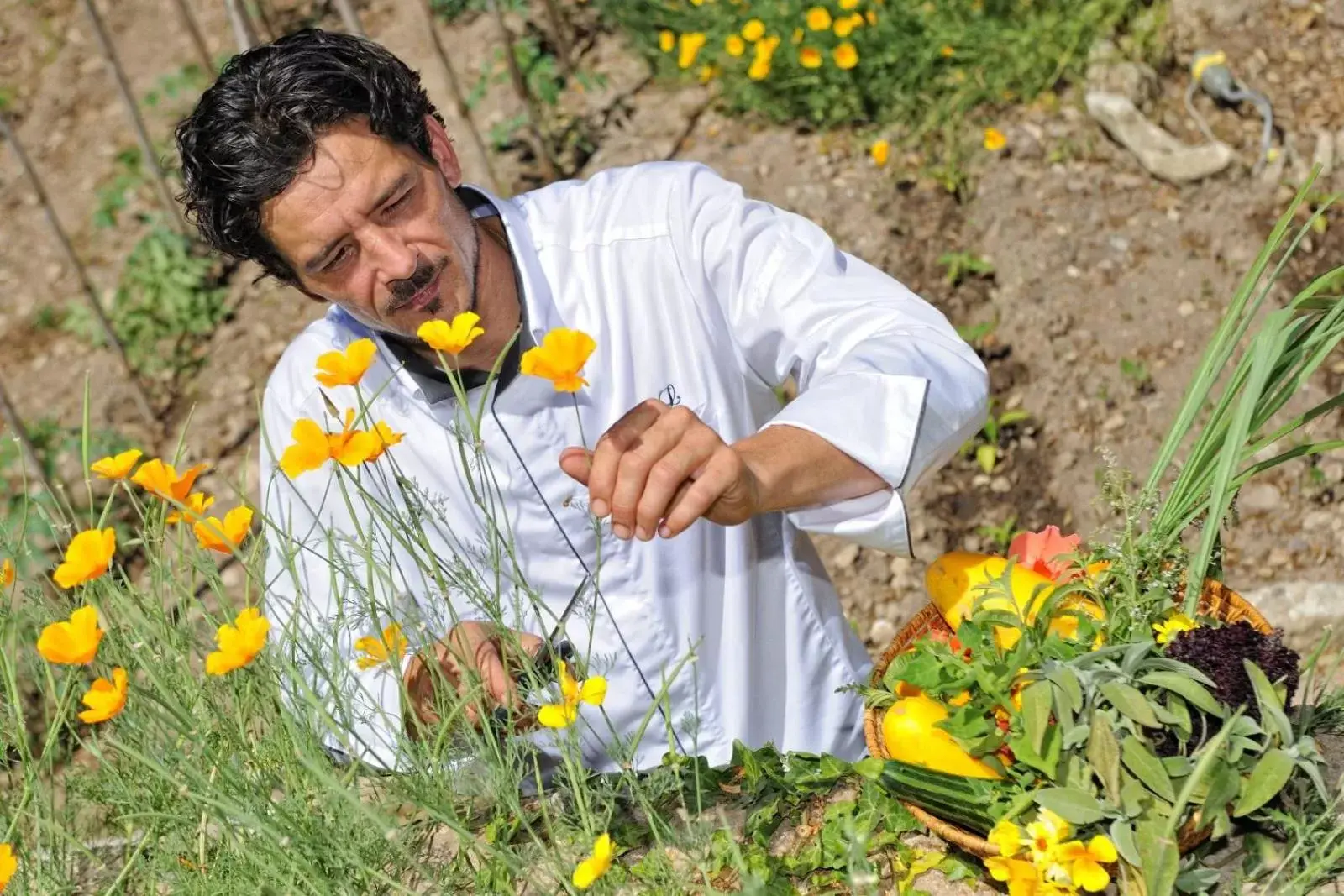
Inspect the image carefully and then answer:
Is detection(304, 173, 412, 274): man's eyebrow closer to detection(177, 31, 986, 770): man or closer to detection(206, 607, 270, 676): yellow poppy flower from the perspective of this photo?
detection(177, 31, 986, 770): man

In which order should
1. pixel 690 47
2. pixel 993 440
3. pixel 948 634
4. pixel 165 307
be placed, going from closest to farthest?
pixel 948 634 < pixel 993 440 < pixel 690 47 < pixel 165 307

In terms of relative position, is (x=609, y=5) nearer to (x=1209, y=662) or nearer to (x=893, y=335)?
(x=893, y=335)

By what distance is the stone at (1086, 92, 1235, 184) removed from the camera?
12.5ft

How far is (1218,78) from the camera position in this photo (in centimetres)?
390

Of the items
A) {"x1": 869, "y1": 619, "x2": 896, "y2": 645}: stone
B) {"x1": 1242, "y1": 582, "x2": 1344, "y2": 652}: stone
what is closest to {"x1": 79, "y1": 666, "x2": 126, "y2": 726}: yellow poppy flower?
{"x1": 1242, "y1": 582, "x2": 1344, "y2": 652}: stone

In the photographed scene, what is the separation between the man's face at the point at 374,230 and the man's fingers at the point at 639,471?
0.73 meters

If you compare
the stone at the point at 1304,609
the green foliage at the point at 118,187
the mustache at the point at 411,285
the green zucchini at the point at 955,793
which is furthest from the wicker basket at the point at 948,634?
the green foliage at the point at 118,187

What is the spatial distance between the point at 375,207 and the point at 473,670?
83cm

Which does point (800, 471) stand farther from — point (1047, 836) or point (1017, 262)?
point (1017, 262)

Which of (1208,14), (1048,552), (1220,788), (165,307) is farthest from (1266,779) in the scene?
(165,307)

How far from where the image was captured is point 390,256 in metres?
1.79

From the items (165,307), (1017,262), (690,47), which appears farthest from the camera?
(165,307)

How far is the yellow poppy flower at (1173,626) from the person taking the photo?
1.13 m

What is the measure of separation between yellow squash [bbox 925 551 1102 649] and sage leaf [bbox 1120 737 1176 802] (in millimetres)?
166
